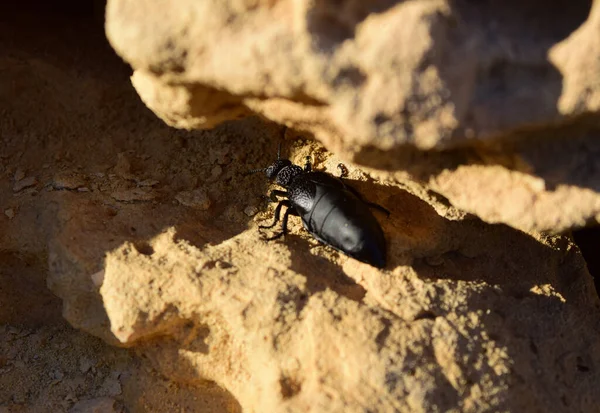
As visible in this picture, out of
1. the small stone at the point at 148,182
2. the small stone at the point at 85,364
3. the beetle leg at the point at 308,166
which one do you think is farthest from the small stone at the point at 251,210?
the small stone at the point at 85,364

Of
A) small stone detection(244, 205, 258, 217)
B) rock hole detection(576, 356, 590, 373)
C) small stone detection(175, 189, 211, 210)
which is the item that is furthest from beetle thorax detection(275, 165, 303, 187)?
rock hole detection(576, 356, 590, 373)

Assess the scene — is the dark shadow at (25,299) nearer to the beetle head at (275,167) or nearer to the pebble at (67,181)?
the pebble at (67,181)

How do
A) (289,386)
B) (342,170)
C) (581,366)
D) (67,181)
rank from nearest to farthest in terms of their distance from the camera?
(289,386), (581,366), (67,181), (342,170)

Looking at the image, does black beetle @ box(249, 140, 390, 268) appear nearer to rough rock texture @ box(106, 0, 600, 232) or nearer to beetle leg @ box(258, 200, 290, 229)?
beetle leg @ box(258, 200, 290, 229)

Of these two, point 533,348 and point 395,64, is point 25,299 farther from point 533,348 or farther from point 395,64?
point 533,348

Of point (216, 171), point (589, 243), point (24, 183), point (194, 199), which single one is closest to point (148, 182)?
point (194, 199)

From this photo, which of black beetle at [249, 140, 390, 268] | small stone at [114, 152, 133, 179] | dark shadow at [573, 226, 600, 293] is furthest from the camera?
dark shadow at [573, 226, 600, 293]

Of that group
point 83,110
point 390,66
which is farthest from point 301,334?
point 83,110

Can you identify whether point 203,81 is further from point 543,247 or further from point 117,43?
point 543,247
